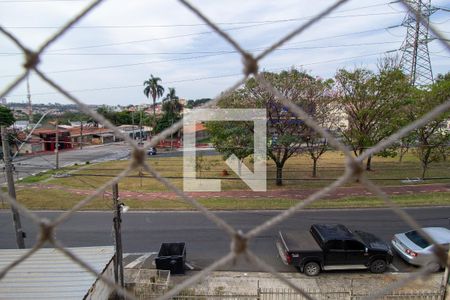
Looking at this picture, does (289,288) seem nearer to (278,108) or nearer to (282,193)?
(282,193)

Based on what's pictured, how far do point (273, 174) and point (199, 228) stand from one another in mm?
9983

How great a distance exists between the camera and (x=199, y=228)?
1168 cm

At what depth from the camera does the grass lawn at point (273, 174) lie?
712 inches

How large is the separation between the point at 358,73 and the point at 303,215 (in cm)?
982

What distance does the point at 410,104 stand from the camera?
18.8 metres

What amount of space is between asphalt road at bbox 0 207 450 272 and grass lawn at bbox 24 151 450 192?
3.20 m

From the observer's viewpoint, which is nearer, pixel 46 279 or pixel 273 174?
pixel 46 279

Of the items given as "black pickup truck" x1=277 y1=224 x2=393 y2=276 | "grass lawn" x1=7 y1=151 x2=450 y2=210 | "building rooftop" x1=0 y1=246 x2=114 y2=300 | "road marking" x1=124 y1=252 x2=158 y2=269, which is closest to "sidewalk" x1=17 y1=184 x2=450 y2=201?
"grass lawn" x1=7 y1=151 x2=450 y2=210

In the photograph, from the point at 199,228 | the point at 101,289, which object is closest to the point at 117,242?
the point at 101,289

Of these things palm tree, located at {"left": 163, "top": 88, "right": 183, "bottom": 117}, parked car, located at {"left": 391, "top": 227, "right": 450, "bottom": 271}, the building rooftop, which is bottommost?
parked car, located at {"left": 391, "top": 227, "right": 450, "bottom": 271}

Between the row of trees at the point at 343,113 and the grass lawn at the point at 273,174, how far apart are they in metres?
1.32

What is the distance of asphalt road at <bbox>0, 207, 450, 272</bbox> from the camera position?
32.1ft

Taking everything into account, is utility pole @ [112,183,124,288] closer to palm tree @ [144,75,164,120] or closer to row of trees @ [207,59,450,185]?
row of trees @ [207,59,450,185]

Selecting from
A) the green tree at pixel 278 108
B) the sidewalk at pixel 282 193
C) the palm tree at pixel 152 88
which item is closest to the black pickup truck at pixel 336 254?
the sidewalk at pixel 282 193
